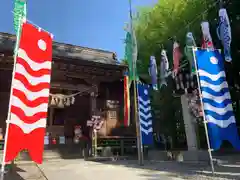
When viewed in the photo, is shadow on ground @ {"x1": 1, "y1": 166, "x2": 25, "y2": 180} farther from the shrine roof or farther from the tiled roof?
the tiled roof

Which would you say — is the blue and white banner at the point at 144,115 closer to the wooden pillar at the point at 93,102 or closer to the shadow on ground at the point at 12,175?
the wooden pillar at the point at 93,102

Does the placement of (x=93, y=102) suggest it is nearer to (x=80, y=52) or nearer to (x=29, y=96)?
(x=80, y=52)

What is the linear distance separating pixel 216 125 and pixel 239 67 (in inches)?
223

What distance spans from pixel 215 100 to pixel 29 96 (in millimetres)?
4722

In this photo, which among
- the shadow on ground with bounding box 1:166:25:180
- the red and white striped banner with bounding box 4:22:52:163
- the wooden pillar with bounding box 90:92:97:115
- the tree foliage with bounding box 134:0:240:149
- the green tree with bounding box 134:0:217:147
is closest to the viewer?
the red and white striped banner with bounding box 4:22:52:163

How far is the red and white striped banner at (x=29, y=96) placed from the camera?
4457 millimetres

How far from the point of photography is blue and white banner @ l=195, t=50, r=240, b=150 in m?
6.46

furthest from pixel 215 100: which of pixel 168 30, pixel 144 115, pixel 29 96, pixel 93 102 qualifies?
pixel 168 30

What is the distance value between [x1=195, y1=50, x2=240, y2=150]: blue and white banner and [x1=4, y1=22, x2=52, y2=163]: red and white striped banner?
13.5 ft

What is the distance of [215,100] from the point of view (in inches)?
263

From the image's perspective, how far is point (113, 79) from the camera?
1445cm

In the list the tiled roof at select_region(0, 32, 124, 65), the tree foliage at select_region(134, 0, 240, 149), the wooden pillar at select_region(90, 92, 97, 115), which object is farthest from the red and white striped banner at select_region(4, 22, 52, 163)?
the tiled roof at select_region(0, 32, 124, 65)

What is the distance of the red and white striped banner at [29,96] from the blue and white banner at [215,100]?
13.5 feet

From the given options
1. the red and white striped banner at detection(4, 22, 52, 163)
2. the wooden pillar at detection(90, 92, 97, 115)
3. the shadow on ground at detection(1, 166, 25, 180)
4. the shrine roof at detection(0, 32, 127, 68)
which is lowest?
the shadow on ground at detection(1, 166, 25, 180)
